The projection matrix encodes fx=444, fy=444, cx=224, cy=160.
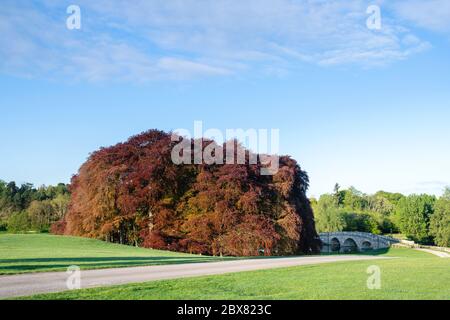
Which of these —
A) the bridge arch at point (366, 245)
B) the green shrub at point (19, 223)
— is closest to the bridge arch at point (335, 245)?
the bridge arch at point (366, 245)

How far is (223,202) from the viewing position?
33.9 m

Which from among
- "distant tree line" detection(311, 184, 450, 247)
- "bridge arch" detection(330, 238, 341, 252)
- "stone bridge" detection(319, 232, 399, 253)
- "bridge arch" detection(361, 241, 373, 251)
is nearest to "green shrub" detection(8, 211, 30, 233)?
"stone bridge" detection(319, 232, 399, 253)

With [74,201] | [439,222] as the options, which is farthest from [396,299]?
[439,222]

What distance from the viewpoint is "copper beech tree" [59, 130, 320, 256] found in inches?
1307

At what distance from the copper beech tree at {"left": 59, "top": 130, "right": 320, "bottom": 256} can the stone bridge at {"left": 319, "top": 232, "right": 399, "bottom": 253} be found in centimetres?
3478

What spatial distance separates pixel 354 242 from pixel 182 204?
4560 centimetres

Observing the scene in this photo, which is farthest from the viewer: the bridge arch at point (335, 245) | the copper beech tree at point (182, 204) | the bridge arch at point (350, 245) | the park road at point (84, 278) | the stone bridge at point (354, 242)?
the bridge arch at point (350, 245)

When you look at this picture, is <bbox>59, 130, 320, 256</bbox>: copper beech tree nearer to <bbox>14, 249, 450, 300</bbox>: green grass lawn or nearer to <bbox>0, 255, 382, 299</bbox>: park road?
<bbox>0, 255, 382, 299</bbox>: park road

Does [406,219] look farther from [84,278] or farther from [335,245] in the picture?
[84,278]

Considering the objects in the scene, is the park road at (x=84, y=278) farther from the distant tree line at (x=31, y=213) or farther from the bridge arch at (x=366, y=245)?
the bridge arch at (x=366, y=245)

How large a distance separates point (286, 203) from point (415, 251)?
37.4 metres

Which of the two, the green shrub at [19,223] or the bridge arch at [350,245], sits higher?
the green shrub at [19,223]

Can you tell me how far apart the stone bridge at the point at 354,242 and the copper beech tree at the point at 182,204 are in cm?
3478

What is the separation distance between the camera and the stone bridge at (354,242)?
71062 millimetres
